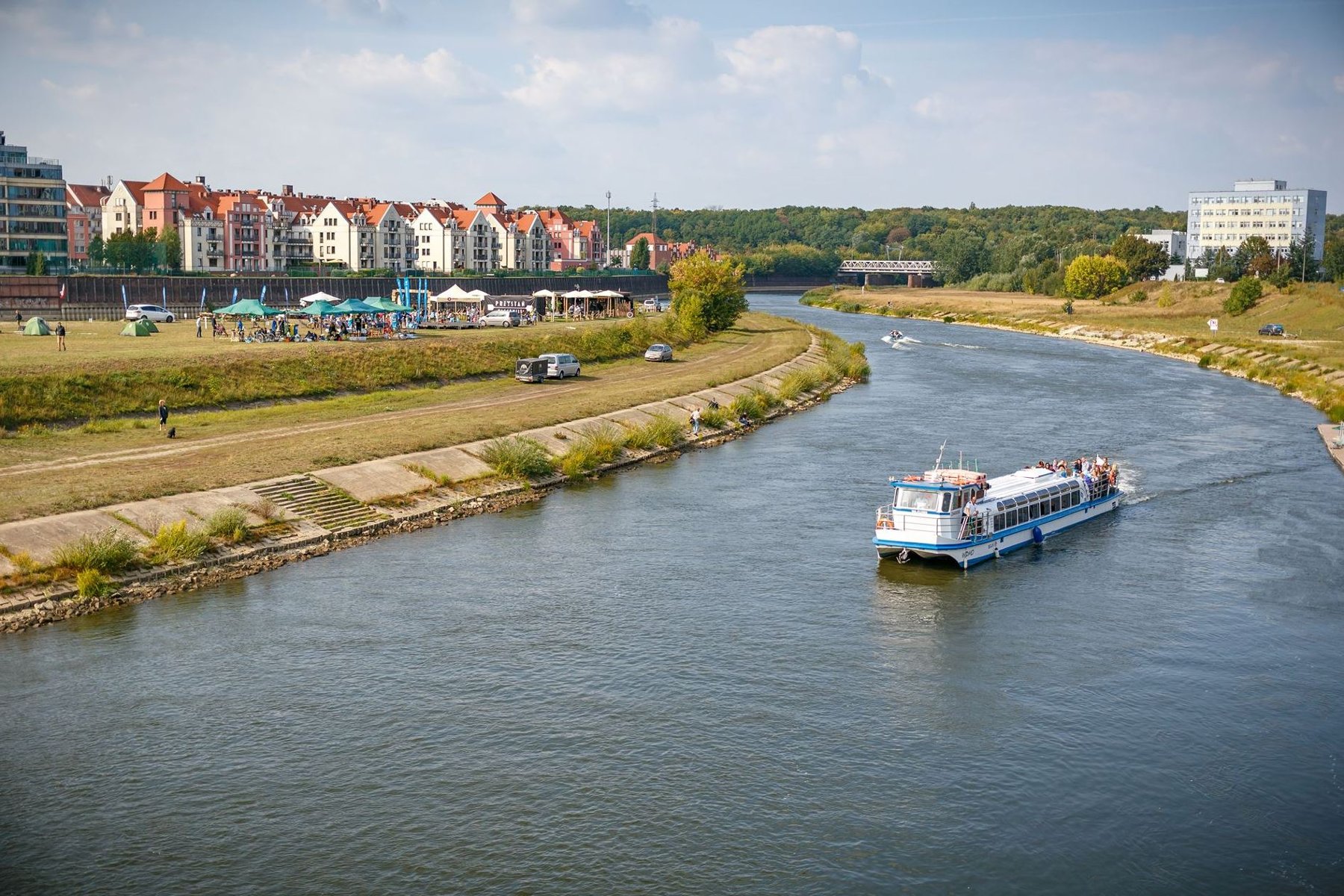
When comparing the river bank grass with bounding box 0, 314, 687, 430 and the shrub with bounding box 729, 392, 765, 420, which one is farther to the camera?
→ the shrub with bounding box 729, 392, 765, 420

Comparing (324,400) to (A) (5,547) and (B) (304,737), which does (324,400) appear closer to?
(A) (5,547)

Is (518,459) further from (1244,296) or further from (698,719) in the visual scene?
(1244,296)

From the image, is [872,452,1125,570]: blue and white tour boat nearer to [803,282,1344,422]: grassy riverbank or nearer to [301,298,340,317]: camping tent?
[803,282,1344,422]: grassy riverbank

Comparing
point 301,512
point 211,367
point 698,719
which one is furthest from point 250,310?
point 698,719

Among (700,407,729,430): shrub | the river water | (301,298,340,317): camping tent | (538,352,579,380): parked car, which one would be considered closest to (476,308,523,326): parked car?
(538,352,579,380): parked car

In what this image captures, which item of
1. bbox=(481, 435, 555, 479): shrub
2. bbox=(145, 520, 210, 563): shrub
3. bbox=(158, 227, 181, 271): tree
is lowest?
bbox=(145, 520, 210, 563): shrub

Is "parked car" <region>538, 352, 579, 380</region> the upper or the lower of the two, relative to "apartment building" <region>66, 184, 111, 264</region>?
lower

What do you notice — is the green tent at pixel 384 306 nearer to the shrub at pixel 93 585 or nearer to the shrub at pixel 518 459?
the shrub at pixel 518 459
